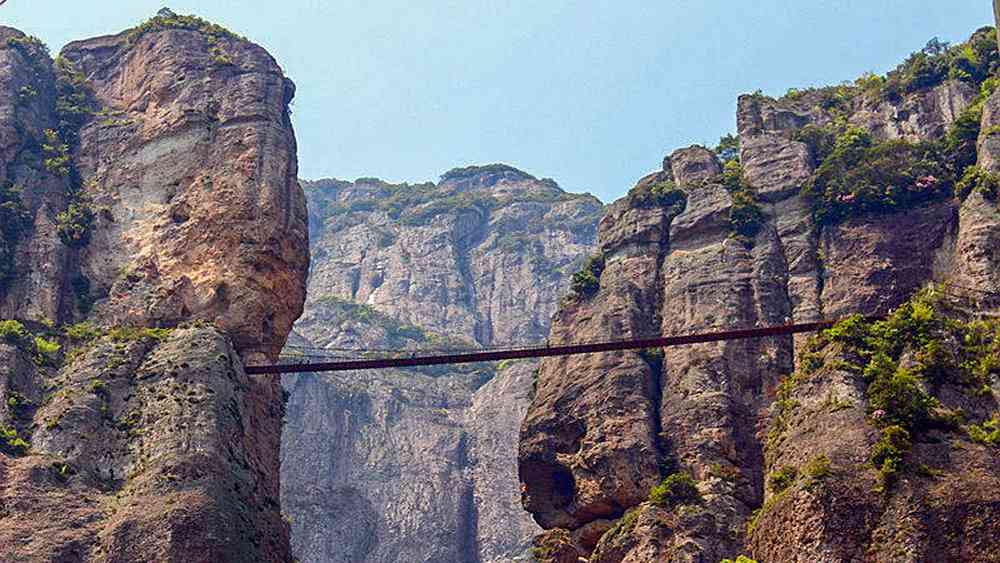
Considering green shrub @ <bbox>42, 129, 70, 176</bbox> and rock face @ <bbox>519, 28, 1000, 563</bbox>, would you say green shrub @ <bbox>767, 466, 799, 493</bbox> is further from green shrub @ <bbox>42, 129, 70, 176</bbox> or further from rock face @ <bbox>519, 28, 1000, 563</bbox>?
green shrub @ <bbox>42, 129, 70, 176</bbox>

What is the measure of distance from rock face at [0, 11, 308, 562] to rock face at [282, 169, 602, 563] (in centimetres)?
1974

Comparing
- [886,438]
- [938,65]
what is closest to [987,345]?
[886,438]

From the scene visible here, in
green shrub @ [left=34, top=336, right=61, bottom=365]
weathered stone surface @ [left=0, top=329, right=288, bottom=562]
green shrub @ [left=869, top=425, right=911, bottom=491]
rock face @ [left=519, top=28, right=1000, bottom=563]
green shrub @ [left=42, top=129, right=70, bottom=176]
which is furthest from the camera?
green shrub @ [left=42, top=129, right=70, bottom=176]

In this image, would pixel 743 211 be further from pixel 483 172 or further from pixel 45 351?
pixel 483 172

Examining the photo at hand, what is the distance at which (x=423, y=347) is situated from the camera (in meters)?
107

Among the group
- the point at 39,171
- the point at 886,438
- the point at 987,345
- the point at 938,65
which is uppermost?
the point at 938,65

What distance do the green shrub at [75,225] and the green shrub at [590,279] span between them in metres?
23.3

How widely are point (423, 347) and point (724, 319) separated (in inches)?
2279

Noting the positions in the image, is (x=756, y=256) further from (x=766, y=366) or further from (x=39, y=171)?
(x=39, y=171)

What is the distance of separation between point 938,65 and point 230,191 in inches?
1382

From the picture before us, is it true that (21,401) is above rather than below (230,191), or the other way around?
below

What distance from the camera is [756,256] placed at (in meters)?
53.9

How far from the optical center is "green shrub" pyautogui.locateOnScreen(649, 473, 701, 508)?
46.2 m

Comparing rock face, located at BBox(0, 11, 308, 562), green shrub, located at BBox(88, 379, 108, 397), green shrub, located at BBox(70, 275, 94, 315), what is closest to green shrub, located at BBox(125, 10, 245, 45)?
rock face, located at BBox(0, 11, 308, 562)
